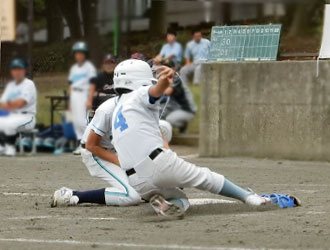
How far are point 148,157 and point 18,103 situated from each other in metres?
8.19

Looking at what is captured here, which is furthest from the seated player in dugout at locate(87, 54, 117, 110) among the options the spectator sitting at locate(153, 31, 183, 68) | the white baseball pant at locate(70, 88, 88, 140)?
the spectator sitting at locate(153, 31, 183, 68)

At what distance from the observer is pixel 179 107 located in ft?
55.4

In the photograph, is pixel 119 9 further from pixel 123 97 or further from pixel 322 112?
pixel 123 97

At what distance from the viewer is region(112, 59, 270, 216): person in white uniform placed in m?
8.53

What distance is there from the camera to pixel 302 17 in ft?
50.9

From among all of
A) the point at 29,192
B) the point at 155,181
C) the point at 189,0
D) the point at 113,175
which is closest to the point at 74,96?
the point at 189,0

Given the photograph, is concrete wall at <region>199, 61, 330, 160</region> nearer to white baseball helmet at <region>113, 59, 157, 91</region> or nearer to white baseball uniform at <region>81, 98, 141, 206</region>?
white baseball uniform at <region>81, 98, 141, 206</region>

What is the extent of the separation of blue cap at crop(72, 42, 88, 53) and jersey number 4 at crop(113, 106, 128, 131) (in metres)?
7.40

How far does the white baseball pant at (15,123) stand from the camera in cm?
1636

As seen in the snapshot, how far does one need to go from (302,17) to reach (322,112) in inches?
68.9

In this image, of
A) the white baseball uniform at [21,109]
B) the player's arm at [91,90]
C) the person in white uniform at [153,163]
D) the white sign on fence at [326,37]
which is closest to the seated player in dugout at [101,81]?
the player's arm at [91,90]

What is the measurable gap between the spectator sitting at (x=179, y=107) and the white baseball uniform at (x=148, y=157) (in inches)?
317

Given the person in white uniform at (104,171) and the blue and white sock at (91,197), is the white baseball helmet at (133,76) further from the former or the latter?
the blue and white sock at (91,197)

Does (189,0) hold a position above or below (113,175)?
above
